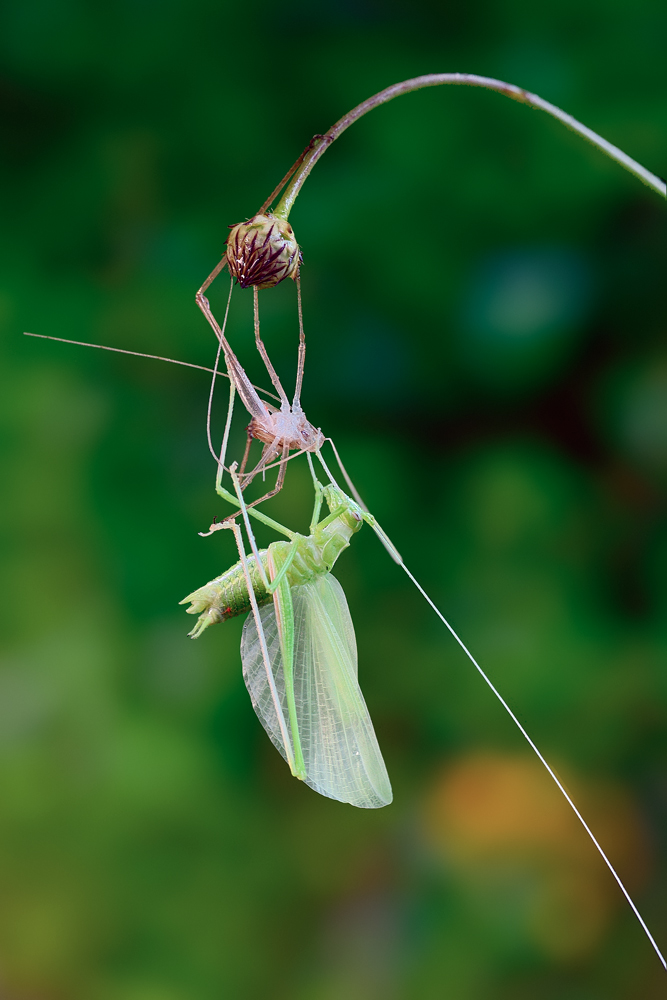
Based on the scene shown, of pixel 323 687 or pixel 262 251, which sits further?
pixel 323 687

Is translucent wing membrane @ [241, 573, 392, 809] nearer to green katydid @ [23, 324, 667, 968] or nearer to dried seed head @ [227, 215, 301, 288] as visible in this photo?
green katydid @ [23, 324, 667, 968]

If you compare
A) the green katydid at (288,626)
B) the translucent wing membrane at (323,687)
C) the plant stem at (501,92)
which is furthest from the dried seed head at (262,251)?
the translucent wing membrane at (323,687)

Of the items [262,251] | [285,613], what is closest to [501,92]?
[262,251]

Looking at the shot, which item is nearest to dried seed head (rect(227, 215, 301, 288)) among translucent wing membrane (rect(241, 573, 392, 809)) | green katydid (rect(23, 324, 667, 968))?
green katydid (rect(23, 324, 667, 968))

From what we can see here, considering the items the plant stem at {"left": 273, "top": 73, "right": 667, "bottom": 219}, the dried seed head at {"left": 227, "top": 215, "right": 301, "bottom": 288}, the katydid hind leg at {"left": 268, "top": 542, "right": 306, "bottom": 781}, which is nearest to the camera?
the plant stem at {"left": 273, "top": 73, "right": 667, "bottom": 219}

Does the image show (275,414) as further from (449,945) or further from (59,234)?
(449,945)

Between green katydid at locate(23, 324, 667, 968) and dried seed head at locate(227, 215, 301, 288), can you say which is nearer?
dried seed head at locate(227, 215, 301, 288)

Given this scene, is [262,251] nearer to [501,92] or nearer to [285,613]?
[501,92]
